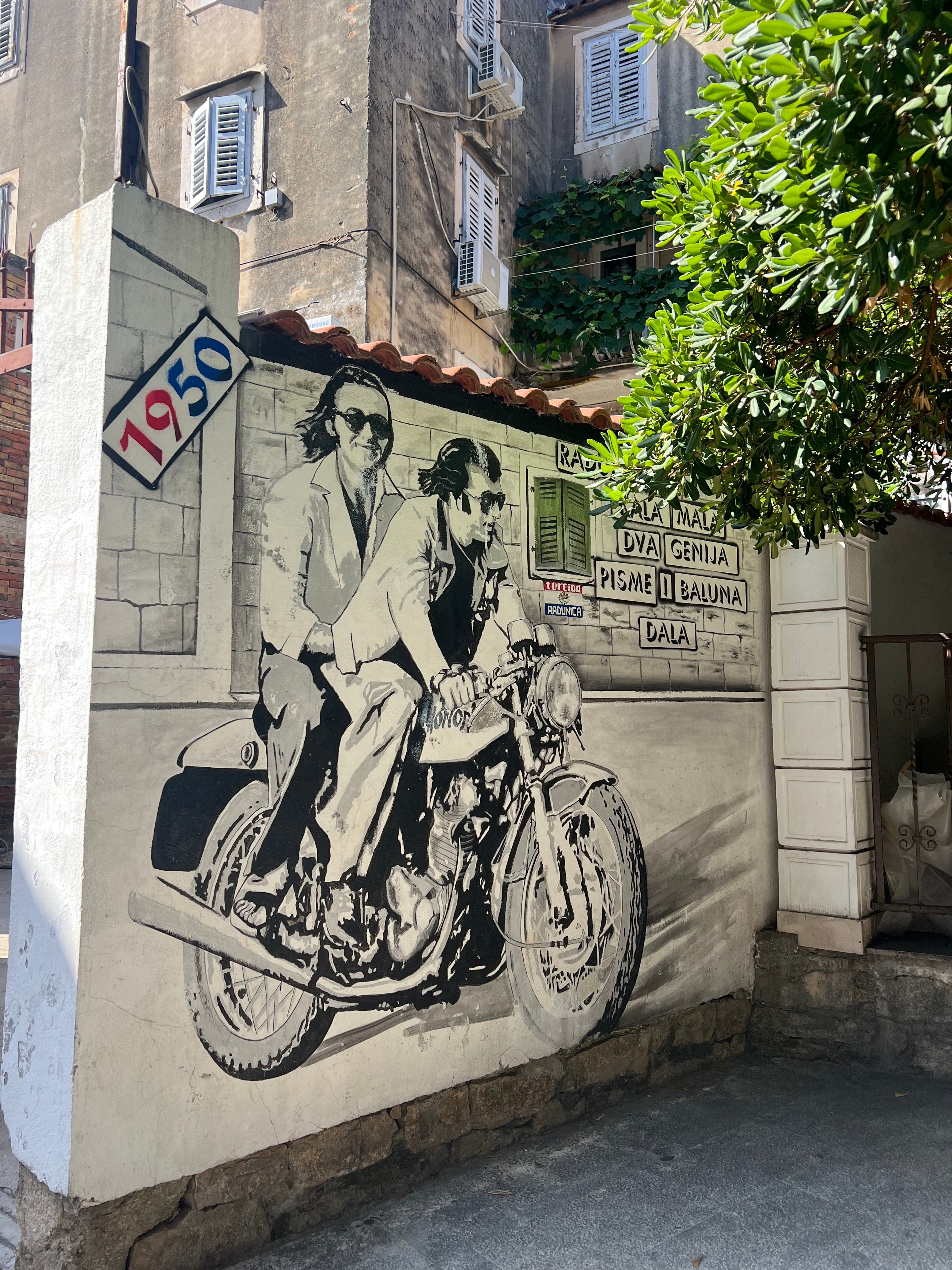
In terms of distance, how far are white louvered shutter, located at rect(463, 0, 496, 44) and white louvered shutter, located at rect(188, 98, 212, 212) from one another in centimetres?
276

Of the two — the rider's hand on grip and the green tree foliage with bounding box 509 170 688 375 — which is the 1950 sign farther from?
the green tree foliage with bounding box 509 170 688 375

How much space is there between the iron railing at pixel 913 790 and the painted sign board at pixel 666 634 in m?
1.15

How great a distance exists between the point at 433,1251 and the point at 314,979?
1.05m

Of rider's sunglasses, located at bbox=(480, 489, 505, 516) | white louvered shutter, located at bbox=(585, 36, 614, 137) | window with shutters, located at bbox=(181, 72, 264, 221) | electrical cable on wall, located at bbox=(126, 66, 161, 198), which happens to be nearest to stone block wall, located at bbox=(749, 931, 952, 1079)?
rider's sunglasses, located at bbox=(480, 489, 505, 516)

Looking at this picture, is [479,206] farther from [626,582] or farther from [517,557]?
[517,557]

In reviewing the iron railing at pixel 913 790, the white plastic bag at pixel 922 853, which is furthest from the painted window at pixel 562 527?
the white plastic bag at pixel 922 853

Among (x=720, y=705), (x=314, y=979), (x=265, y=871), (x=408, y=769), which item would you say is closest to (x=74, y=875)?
(x=265, y=871)

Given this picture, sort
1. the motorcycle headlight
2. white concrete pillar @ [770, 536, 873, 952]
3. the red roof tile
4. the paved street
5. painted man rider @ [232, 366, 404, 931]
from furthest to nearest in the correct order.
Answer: white concrete pillar @ [770, 536, 873, 952], the motorcycle headlight, the red roof tile, painted man rider @ [232, 366, 404, 931], the paved street

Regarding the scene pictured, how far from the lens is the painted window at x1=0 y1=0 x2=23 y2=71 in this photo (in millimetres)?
10922

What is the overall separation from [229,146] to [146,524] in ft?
22.8

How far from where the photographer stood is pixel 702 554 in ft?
19.2

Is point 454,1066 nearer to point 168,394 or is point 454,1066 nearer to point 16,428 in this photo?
point 168,394

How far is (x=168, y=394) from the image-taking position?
354 centimetres

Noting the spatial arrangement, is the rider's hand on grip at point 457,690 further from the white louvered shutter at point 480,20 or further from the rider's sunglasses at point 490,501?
the white louvered shutter at point 480,20
